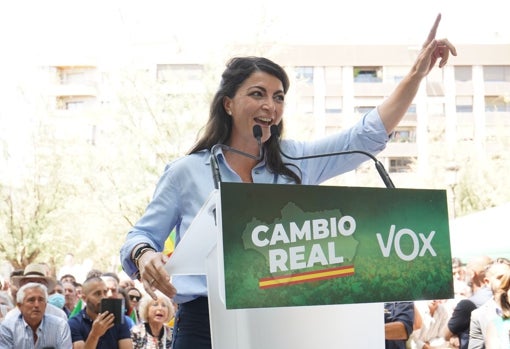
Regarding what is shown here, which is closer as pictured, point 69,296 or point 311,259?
point 311,259

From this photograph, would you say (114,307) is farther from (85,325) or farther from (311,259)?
(311,259)

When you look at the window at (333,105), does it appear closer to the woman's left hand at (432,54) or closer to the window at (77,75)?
the window at (77,75)

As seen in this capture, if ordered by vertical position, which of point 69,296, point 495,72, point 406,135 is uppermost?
point 495,72

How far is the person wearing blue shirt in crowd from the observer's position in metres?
2.56

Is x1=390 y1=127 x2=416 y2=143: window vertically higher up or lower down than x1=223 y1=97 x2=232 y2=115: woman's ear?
higher up

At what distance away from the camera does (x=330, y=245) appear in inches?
72.5

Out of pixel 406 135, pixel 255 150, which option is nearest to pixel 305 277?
pixel 255 150

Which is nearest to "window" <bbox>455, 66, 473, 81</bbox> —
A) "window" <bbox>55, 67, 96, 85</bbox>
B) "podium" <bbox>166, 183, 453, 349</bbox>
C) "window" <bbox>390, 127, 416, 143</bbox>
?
"window" <bbox>390, 127, 416, 143</bbox>

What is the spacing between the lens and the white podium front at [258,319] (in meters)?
1.91

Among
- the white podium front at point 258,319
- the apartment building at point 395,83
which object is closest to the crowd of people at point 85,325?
the white podium front at point 258,319

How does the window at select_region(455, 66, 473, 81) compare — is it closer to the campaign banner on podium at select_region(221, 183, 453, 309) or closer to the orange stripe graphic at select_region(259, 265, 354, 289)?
the campaign banner on podium at select_region(221, 183, 453, 309)

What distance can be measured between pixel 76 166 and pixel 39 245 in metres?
4.21

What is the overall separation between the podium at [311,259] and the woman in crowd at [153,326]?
652 centimetres

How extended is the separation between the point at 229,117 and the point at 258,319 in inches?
41.9
